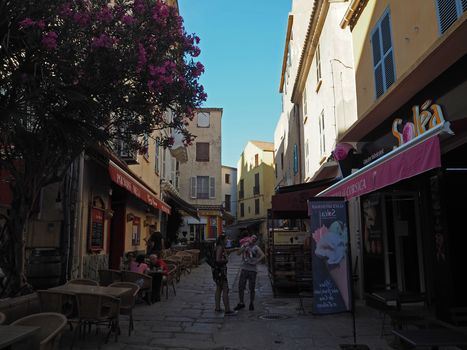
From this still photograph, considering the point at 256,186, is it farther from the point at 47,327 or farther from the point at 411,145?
the point at 47,327

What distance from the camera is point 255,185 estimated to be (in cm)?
5369

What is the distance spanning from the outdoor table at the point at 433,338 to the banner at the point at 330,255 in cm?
297

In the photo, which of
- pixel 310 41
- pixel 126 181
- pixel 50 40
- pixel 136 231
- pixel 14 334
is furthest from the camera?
pixel 136 231

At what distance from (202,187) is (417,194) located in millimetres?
31688

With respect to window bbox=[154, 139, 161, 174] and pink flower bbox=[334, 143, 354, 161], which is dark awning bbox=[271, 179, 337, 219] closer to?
pink flower bbox=[334, 143, 354, 161]

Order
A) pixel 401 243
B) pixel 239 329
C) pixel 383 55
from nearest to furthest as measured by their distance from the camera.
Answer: pixel 239 329, pixel 383 55, pixel 401 243

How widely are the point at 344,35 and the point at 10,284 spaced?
33.7ft

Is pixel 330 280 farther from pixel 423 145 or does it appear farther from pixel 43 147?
pixel 43 147

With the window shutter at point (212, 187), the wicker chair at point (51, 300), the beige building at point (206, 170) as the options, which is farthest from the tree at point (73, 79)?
the window shutter at point (212, 187)

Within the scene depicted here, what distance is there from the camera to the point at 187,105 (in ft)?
24.1

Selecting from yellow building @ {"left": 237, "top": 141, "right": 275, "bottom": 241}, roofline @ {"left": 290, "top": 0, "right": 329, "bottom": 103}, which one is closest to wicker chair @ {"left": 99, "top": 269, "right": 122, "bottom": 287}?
roofline @ {"left": 290, "top": 0, "right": 329, "bottom": 103}

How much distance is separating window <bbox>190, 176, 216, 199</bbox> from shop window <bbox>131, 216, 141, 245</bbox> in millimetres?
22698

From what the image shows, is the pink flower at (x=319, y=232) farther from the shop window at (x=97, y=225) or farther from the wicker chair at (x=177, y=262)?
the wicker chair at (x=177, y=262)

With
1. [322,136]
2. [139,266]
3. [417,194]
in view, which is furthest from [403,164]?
[322,136]
